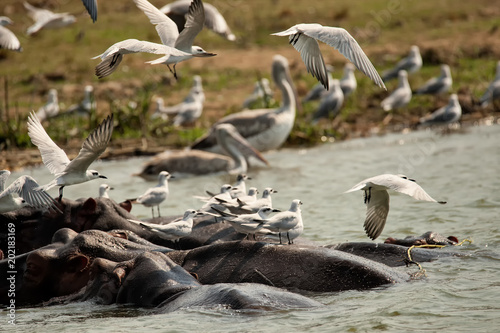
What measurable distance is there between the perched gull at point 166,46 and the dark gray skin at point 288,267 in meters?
1.76

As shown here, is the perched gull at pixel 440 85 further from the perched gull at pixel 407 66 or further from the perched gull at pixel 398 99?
the perched gull at pixel 407 66

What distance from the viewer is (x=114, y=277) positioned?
676 centimetres

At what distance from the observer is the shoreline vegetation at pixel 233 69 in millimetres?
17031

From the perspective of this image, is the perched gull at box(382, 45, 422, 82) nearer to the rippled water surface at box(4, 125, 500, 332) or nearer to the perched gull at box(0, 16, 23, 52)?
the rippled water surface at box(4, 125, 500, 332)

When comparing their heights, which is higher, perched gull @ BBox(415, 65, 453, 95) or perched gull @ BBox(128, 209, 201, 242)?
perched gull @ BBox(415, 65, 453, 95)

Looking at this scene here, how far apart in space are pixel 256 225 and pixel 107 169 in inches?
308

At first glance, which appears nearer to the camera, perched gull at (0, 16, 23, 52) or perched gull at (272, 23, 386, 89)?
perched gull at (272, 23, 386, 89)

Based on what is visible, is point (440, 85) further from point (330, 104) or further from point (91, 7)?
point (91, 7)

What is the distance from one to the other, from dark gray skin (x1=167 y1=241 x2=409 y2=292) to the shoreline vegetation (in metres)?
8.30

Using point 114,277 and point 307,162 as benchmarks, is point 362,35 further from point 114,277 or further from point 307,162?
point 114,277


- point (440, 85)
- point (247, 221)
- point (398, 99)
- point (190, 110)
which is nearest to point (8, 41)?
point (247, 221)

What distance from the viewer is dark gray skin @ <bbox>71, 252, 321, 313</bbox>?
6.32 metres

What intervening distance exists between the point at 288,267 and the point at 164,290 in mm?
1127

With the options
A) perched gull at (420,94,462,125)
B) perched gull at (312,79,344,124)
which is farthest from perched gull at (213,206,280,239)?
perched gull at (420,94,462,125)
